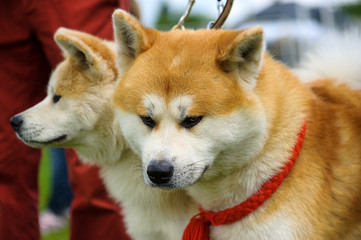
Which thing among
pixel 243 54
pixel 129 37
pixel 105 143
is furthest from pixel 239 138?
pixel 105 143

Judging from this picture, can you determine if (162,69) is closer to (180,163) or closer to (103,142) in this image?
(180,163)

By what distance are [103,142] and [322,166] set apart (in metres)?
1.41

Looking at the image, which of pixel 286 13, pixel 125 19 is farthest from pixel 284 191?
pixel 286 13

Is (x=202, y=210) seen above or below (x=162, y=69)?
below

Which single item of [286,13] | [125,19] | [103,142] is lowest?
[286,13]

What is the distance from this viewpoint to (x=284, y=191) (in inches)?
92.7

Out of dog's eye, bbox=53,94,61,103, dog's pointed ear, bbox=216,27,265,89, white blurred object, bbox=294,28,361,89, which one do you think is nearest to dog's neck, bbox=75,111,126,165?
dog's eye, bbox=53,94,61,103

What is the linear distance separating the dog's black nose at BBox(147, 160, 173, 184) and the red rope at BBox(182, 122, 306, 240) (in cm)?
41

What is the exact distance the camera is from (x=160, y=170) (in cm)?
221

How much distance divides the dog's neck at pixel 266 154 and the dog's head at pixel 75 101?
93 centimetres

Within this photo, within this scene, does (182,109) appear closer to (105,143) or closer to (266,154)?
(266,154)

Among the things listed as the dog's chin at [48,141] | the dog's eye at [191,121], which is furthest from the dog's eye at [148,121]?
the dog's chin at [48,141]

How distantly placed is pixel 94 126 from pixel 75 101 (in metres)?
0.20

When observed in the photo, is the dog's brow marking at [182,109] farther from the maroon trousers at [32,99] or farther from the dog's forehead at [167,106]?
the maroon trousers at [32,99]
